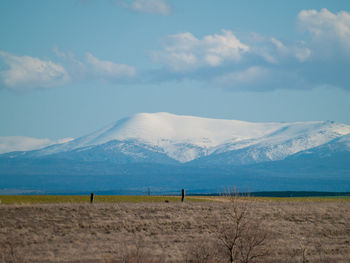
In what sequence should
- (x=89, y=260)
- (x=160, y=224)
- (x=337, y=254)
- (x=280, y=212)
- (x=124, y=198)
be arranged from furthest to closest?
(x=124, y=198) → (x=280, y=212) → (x=160, y=224) → (x=337, y=254) → (x=89, y=260)

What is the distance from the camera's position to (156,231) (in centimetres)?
5091

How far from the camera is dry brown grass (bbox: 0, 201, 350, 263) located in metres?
41.8

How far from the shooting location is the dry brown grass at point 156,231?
137ft

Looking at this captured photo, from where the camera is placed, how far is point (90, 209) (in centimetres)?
5553

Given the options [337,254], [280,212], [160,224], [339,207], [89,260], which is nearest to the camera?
[89,260]

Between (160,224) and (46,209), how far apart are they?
10.0m

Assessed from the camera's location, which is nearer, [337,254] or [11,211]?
[337,254]

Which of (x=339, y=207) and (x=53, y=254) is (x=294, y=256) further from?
(x=339, y=207)

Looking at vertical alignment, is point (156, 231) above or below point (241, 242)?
above

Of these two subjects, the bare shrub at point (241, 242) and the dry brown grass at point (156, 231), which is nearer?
the bare shrub at point (241, 242)

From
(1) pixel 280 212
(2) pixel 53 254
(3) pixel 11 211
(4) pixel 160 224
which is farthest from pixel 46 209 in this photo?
(1) pixel 280 212

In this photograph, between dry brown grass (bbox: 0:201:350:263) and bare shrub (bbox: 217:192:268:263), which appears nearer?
bare shrub (bbox: 217:192:268:263)

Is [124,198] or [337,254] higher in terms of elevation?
[124,198]

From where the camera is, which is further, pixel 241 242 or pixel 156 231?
pixel 156 231
